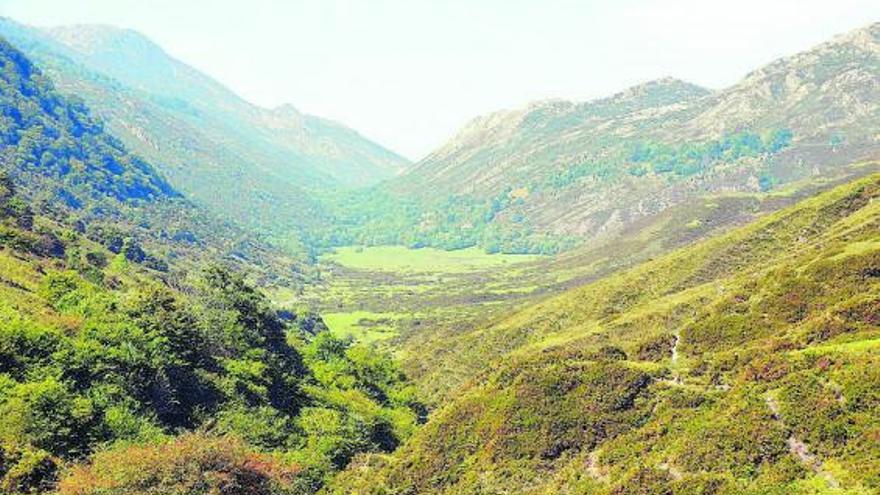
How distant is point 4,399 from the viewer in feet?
139

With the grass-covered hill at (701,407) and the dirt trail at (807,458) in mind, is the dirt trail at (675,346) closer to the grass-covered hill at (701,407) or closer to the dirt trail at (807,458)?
the grass-covered hill at (701,407)

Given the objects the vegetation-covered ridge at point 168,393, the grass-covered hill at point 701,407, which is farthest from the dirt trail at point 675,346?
the vegetation-covered ridge at point 168,393

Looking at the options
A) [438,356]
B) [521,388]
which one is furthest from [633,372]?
[438,356]

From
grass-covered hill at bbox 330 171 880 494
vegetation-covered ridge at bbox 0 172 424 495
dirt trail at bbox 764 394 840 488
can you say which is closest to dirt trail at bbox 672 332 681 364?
grass-covered hill at bbox 330 171 880 494

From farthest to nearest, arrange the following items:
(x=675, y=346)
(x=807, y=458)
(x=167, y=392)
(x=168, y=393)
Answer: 1. (x=168, y=393)
2. (x=167, y=392)
3. (x=675, y=346)
4. (x=807, y=458)

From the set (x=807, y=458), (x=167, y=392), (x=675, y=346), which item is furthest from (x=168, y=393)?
(x=807, y=458)

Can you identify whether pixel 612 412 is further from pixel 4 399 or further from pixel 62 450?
pixel 4 399

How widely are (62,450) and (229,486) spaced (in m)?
12.5

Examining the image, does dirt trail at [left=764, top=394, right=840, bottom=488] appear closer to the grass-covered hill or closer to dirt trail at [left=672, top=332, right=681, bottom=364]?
the grass-covered hill

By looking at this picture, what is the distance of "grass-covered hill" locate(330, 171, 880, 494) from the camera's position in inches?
1206

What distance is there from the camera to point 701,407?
3859 cm

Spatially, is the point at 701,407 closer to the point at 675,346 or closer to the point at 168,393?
the point at 675,346

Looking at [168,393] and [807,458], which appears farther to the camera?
[168,393]

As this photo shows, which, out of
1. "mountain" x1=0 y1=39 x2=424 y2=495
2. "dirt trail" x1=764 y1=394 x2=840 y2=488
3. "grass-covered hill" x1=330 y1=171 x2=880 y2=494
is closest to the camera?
"dirt trail" x1=764 y1=394 x2=840 y2=488
